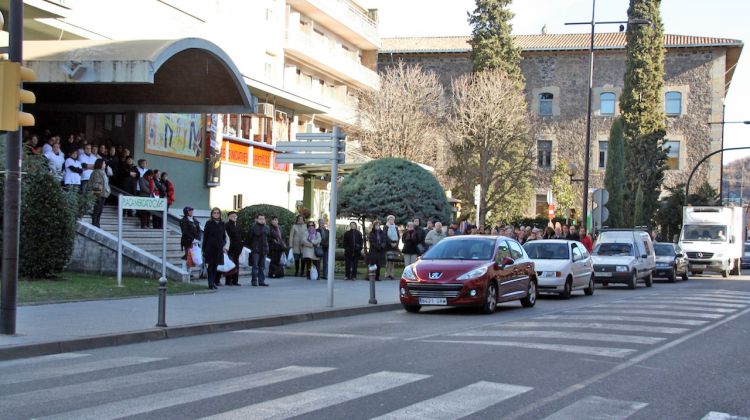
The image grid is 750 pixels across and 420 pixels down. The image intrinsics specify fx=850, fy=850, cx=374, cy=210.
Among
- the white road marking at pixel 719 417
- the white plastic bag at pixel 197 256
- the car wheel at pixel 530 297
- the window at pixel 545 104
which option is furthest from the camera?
the window at pixel 545 104

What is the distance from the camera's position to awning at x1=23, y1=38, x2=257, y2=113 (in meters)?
21.0

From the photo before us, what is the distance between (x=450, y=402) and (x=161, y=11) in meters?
24.6

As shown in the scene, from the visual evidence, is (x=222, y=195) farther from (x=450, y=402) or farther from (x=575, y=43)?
(x=575, y=43)

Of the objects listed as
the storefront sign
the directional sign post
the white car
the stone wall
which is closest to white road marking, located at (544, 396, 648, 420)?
the directional sign post

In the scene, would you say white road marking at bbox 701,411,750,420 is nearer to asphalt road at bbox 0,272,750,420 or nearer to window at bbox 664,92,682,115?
asphalt road at bbox 0,272,750,420

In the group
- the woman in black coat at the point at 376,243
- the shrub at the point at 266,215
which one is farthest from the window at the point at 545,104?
the woman in black coat at the point at 376,243

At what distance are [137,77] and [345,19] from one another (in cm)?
3275

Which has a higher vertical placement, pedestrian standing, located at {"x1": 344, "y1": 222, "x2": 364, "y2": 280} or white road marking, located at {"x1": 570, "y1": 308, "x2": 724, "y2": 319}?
pedestrian standing, located at {"x1": 344, "y1": 222, "x2": 364, "y2": 280}

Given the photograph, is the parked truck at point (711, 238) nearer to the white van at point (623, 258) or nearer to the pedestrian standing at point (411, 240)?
the white van at point (623, 258)

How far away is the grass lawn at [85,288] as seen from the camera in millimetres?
15381

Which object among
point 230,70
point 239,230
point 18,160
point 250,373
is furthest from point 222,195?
point 250,373

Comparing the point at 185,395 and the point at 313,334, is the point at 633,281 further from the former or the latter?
the point at 185,395

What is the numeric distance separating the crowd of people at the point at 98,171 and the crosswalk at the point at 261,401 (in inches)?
407

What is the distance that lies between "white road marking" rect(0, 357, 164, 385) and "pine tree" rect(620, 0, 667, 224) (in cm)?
4717
